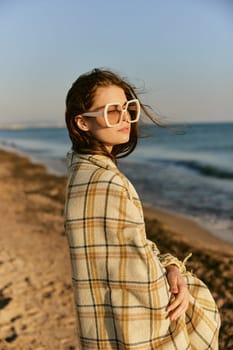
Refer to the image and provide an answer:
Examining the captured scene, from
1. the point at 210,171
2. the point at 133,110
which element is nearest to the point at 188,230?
the point at 133,110

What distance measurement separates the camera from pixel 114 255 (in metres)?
1.84

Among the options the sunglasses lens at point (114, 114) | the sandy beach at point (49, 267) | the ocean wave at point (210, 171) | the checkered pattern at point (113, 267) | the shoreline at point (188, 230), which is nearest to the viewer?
the checkered pattern at point (113, 267)

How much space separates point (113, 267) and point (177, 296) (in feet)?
0.95

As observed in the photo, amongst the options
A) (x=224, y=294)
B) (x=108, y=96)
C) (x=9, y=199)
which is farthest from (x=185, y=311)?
(x=9, y=199)

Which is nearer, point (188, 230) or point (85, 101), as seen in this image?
point (85, 101)

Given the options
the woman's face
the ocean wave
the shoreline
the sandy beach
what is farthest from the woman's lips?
the ocean wave

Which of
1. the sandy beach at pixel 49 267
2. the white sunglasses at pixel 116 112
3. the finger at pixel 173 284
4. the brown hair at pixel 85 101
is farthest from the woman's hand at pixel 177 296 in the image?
the sandy beach at pixel 49 267

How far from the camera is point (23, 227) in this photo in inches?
326

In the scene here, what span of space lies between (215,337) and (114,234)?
2.53 ft

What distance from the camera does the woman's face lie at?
6.73 ft

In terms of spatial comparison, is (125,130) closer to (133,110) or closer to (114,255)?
(133,110)

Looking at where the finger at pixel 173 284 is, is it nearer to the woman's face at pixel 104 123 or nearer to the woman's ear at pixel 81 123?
the woman's face at pixel 104 123

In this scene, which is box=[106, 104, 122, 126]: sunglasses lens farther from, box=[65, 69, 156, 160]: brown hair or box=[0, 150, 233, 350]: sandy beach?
box=[0, 150, 233, 350]: sandy beach

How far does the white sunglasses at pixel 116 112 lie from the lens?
2.02m
